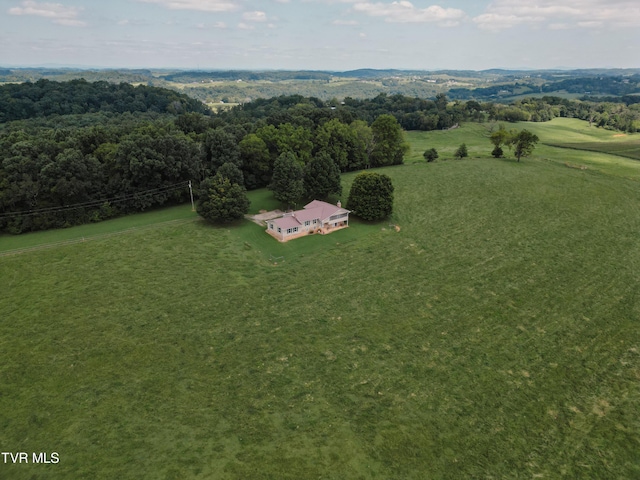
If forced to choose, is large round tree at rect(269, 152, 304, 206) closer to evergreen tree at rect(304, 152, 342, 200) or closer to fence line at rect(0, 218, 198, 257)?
evergreen tree at rect(304, 152, 342, 200)

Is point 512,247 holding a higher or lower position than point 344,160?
lower

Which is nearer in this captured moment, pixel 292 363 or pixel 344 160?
pixel 292 363

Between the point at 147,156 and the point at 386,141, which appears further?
the point at 386,141

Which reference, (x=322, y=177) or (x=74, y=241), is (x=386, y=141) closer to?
(x=322, y=177)

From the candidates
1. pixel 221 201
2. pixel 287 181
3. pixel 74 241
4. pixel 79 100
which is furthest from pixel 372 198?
pixel 79 100

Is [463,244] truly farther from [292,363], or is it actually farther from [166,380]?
[166,380]

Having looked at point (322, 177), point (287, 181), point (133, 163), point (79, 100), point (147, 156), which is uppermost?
point (79, 100)

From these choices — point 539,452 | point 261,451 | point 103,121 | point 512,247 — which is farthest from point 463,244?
point 103,121
